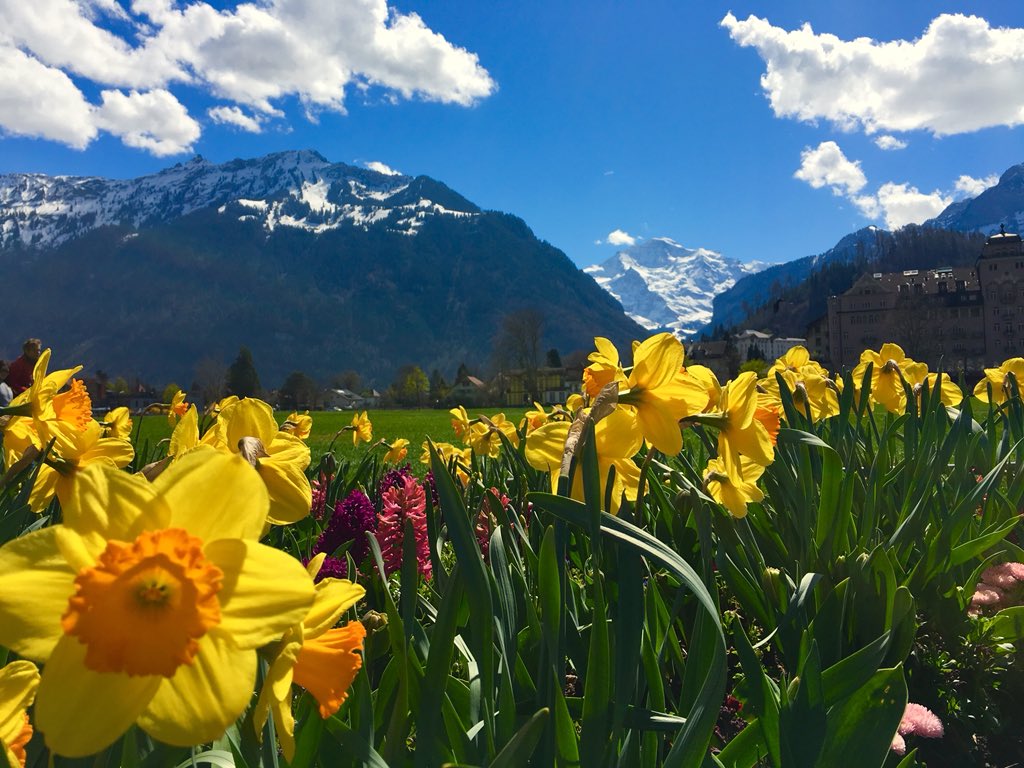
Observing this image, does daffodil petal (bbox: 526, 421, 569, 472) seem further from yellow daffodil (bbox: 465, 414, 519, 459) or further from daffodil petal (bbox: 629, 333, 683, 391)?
yellow daffodil (bbox: 465, 414, 519, 459)

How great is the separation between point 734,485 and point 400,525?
3.87 feet

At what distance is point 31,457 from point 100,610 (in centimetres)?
78

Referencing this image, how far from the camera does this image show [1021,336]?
77.8 m

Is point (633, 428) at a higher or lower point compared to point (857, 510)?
higher

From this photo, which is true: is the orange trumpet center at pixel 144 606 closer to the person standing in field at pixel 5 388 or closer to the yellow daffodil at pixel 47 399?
the yellow daffodil at pixel 47 399

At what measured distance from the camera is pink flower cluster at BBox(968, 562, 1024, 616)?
75.9 inches

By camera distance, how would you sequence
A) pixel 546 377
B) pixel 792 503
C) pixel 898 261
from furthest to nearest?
1. pixel 898 261
2. pixel 546 377
3. pixel 792 503

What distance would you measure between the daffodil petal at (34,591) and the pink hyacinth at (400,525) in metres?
1.59

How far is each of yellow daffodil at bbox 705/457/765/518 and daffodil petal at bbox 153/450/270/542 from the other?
1.15 m

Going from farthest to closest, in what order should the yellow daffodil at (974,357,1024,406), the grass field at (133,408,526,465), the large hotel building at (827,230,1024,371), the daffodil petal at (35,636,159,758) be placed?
the large hotel building at (827,230,1024,371) < the grass field at (133,408,526,465) < the yellow daffodil at (974,357,1024,406) < the daffodil petal at (35,636,159,758)

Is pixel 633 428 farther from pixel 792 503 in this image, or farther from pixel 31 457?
pixel 792 503

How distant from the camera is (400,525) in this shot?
2240mm

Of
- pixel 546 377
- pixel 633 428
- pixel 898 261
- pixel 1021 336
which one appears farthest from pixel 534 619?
pixel 898 261

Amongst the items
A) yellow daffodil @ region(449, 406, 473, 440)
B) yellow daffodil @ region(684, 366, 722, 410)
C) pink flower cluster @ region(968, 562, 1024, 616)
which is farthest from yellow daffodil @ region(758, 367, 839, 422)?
yellow daffodil @ region(449, 406, 473, 440)
